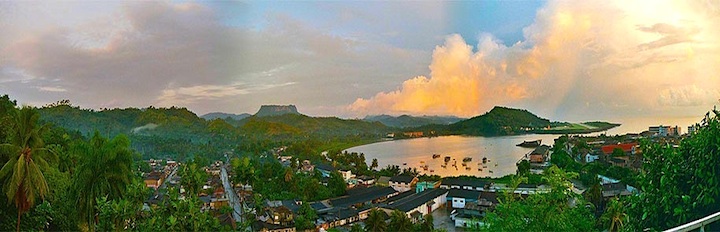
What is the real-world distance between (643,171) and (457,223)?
6.22m

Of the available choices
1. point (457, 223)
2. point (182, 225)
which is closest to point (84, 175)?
point (182, 225)

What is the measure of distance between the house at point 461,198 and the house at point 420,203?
0.20 meters

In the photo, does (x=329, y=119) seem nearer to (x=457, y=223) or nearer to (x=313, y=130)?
(x=313, y=130)

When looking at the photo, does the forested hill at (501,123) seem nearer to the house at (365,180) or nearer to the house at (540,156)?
Answer: the house at (540,156)

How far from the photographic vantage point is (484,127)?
2336cm

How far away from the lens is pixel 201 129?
2500cm

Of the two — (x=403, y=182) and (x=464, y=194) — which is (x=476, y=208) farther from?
(x=403, y=182)

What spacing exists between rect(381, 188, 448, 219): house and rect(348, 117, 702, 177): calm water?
14.3 ft

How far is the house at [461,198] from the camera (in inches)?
373

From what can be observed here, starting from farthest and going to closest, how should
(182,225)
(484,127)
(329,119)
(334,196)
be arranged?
1. (329,119)
2. (484,127)
3. (334,196)
4. (182,225)

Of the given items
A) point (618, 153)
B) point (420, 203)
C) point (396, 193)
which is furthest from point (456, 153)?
point (420, 203)

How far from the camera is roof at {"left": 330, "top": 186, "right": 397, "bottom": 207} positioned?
1000 centimetres

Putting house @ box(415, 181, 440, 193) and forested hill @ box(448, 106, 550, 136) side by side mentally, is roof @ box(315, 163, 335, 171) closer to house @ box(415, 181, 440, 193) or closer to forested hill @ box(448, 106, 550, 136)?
house @ box(415, 181, 440, 193)

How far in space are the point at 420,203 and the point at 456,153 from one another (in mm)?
10685
